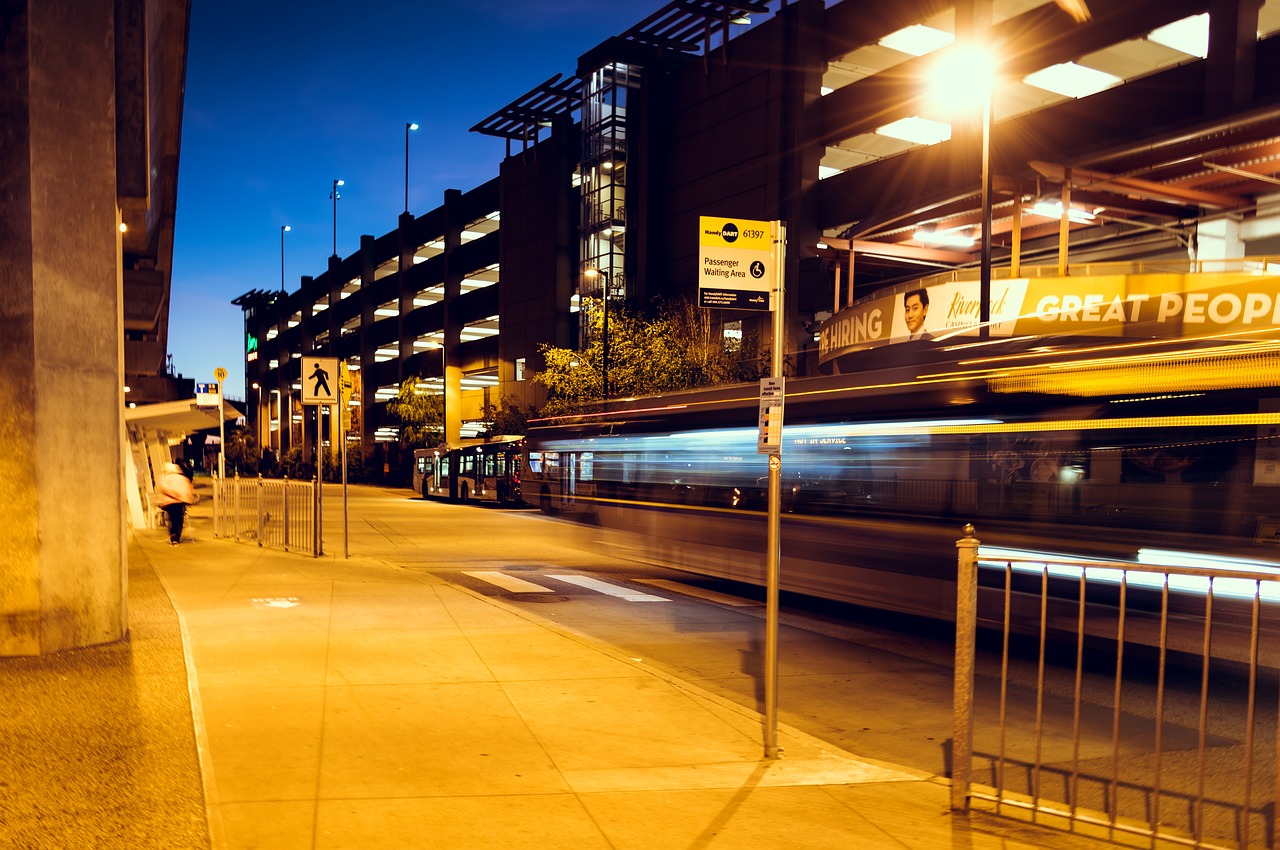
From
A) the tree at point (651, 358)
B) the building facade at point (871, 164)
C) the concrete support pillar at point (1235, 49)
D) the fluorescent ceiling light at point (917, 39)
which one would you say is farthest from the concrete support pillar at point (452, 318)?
the concrete support pillar at point (1235, 49)

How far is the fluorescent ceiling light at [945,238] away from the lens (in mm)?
28250

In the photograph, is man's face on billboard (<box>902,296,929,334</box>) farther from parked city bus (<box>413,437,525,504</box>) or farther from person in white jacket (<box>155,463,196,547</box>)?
person in white jacket (<box>155,463,196,547</box>)

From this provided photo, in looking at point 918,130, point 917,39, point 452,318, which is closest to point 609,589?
point 918,130

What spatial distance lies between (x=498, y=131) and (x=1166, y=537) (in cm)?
5339

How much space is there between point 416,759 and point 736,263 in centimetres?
353

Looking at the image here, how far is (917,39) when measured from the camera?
33031 millimetres

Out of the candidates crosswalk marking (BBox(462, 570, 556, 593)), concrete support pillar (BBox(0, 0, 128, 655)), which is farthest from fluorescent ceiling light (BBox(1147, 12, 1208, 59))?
concrete support pillar (BBox(0, 0, 128, 655))

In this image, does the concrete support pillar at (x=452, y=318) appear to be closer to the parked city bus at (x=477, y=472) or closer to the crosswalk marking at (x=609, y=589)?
the parked city bus at (x=477, y=472)

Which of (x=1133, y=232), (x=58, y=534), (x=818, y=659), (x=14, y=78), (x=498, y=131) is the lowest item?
(x=818, y=659)

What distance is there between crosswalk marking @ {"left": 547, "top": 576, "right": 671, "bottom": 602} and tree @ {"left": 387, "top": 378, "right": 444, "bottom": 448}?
47.9m

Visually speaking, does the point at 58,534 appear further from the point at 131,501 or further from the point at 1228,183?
the point at 1228,183

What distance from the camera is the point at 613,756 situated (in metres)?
5.98

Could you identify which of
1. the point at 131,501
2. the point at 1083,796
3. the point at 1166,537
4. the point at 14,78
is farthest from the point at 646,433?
the point at 131,501

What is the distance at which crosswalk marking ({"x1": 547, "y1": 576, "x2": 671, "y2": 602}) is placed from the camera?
1345 cm
